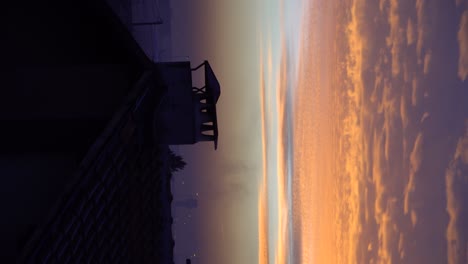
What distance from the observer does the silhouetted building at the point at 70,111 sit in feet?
20.8

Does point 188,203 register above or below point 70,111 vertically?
below

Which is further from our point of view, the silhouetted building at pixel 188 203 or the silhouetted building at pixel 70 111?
the silhouetted building at pixel 188 203

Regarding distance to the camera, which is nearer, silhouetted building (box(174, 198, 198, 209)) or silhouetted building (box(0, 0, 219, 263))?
silhouetted building (box(0, 0, 219, 263))

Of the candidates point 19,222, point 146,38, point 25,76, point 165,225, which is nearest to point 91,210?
point 19,222

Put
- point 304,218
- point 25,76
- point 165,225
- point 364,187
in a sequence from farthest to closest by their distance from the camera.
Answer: point 304,218 → point 364,187 → point 165,225 → point 25,76

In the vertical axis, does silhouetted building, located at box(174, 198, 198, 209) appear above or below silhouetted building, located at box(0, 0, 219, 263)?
below

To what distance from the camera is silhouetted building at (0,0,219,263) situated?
6340 millimetres

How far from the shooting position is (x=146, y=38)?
20.5 meters

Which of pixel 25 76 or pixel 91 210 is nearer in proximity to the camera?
pixel 91 210

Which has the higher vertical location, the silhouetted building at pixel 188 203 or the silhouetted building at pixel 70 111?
the silhouetted building at pixel 70 111

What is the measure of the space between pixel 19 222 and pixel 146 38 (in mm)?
15641

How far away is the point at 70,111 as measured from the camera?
7055 millimetres

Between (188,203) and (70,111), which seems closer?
(70,111)

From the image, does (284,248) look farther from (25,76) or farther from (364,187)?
(25,76)
